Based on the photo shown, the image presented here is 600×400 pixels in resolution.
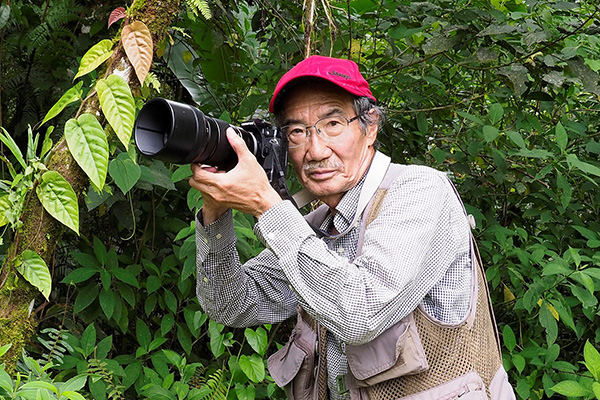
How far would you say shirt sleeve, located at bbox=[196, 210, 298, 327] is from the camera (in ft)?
6.03

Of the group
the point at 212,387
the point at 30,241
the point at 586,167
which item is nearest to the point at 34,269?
the point at 30,241

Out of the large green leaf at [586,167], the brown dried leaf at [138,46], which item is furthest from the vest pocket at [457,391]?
the large green leaf at [586,167]

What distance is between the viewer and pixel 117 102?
156cm

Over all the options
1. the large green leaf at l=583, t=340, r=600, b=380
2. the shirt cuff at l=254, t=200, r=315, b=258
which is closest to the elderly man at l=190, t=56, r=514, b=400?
the shirt cuff at l=254, t=200, r=315, b=258

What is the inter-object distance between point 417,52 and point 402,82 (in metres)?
0.27

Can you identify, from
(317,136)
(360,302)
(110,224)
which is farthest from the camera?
(110,224)

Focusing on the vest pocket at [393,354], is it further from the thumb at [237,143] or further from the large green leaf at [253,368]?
the large green leaf at [253,368]

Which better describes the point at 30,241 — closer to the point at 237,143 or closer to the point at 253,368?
the point at 237,143

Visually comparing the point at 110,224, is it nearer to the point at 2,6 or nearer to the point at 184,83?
the point at 184,83

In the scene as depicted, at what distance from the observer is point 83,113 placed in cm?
158

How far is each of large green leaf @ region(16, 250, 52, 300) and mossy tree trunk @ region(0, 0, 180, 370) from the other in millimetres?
26

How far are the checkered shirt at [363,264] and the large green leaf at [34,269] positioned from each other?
0.43 metres

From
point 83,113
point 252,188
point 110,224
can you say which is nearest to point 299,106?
point 252,188

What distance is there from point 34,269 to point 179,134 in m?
0.50
